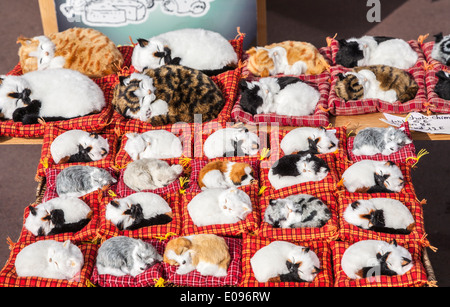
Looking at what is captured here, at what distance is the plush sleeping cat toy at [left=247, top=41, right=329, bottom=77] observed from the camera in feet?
12.2

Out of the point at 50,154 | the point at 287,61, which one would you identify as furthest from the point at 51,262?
the point at 287,61

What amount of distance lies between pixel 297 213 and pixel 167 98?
1.10 meters

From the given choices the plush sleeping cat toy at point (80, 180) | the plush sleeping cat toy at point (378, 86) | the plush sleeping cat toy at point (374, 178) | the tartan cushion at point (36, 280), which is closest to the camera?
the tartan cushion at point (36, 280)

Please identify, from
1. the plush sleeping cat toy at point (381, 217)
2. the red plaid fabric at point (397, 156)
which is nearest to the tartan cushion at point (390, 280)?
Result: the plush sleeping cat toy at point (381, 217)

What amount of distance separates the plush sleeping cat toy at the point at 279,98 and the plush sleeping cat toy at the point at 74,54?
0.98 meters

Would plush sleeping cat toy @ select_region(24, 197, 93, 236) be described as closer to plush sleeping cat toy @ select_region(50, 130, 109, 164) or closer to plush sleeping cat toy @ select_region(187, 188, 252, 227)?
plush sleeping cat toy @ select_region(50, 130, 109, 164)

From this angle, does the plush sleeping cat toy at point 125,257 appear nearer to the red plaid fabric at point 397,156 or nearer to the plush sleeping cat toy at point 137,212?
the plush sleeping cat toy at point 137,212

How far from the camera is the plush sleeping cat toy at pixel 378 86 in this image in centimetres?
347

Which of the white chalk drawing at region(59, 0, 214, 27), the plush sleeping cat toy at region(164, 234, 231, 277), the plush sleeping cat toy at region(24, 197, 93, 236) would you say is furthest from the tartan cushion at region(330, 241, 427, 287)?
the white chalk drawing at region(59, 0, 214, 27)

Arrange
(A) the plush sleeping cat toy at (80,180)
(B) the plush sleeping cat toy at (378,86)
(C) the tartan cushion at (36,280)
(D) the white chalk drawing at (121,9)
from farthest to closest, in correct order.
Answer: (D) the white chalk drawing at (121,9) < (B) the plush sleeping cat toy at (378,86) < (A) the plush sleeping cat toy at (80,180) < (C) the tartan cushion at (36,280)

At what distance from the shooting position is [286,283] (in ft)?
8.64

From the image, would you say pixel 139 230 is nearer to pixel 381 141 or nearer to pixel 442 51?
pixel 381 141

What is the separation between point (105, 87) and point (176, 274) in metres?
1.54

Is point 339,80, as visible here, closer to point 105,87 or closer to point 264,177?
point 264,177
